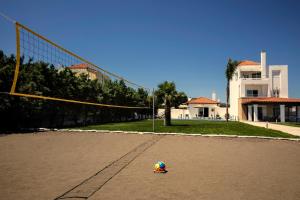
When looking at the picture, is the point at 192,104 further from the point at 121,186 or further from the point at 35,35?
the point at 121,186

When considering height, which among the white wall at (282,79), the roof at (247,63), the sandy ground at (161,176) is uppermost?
the roof at (247,63)

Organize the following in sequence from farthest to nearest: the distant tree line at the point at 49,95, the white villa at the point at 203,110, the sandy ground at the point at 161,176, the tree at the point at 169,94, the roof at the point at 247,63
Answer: the white villa at the point at 203,110, the roof at the point at 247,63, the tree at the point at 169,94, the distant tree line at the point at 49,95, the sandy ground at the point at 161,176

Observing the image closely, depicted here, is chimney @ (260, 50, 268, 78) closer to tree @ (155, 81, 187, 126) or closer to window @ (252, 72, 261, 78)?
window @ (252, 72, 261, 78)

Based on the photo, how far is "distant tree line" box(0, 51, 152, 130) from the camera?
23.0 meters

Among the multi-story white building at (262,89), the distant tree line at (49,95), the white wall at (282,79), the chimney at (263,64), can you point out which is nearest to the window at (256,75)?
the multi-story white building at (262,89)

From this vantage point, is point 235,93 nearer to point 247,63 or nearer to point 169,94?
point 247,63

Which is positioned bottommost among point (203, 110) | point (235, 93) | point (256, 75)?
point (203, 110)

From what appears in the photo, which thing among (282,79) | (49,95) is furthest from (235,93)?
(49,95)

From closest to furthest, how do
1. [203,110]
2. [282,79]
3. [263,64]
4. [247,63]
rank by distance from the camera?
[282,79] → [263,64] → [247,63] → [203,110]

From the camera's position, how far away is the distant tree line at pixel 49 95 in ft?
75.4

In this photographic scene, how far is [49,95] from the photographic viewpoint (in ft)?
92.3

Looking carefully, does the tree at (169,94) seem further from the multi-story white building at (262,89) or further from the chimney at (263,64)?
the chimney at (263,64)

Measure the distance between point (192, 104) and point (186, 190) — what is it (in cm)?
6027

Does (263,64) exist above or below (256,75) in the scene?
above
